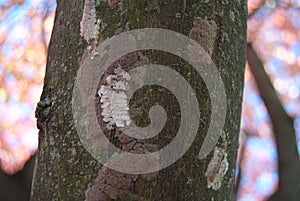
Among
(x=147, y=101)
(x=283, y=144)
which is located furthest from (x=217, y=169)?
(x=283, y=144)

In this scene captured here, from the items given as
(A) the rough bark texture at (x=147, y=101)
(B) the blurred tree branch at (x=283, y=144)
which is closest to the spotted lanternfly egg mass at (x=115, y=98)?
(A) the rough bark texture at (x=147, y=101)

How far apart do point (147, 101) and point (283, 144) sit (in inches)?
85.0

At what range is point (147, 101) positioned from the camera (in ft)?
1.42

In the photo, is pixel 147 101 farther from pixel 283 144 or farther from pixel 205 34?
pixel 283 144

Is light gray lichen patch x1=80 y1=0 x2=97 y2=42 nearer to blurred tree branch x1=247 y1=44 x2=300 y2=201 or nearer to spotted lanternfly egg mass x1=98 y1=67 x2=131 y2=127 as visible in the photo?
spotted lanternfly egg mass x1=98 y1=67 x2=131 y2=127

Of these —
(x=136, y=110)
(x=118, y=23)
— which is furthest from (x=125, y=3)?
(x=136, y=110)

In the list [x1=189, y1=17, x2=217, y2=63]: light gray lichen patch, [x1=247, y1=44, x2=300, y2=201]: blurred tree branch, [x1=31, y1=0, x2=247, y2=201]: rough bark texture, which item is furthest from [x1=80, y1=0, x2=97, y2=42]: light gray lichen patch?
[x1=247, y1=44, x2=300, y2=201]: blurred tree branch

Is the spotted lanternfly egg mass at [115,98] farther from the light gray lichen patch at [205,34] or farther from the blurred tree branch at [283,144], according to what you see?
the blurred tree branch at [283,144]

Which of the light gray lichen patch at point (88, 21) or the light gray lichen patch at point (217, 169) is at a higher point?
the light gray lichen patch at point (88, 21)

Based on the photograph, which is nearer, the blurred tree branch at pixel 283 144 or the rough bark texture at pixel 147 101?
the rough bark texture at pixel 147 101

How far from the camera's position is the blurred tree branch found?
2.29m

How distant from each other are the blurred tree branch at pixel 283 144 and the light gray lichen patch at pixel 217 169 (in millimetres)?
1950

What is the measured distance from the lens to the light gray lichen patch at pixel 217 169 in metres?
0.45

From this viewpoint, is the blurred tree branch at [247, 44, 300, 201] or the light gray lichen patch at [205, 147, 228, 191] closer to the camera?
the light gray lichen patch at [205, 147, 228, 191]
